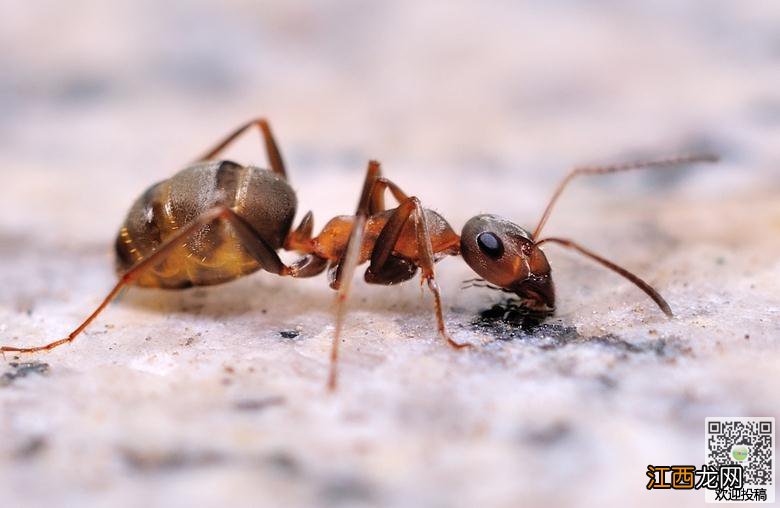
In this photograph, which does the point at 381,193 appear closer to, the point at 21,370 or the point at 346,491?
the point at 21,370

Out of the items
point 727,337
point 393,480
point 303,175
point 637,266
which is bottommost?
point 393,480

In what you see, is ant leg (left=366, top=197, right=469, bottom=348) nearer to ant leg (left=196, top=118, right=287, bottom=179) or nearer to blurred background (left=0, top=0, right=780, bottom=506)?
blurred background (left=0, top=0, right=780, bottom=506)

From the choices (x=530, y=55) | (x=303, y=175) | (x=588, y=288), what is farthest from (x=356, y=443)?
(x=530, y=55)

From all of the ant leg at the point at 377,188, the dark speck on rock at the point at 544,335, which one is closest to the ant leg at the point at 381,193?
the ant leg at the point at 377,188

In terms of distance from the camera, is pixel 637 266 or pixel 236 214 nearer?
pixel 236 214

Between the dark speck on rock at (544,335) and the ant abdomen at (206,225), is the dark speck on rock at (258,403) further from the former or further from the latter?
the ant abdomen at (206,225)

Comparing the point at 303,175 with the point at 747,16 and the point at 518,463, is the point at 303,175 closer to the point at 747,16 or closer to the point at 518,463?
the point at 518,463
